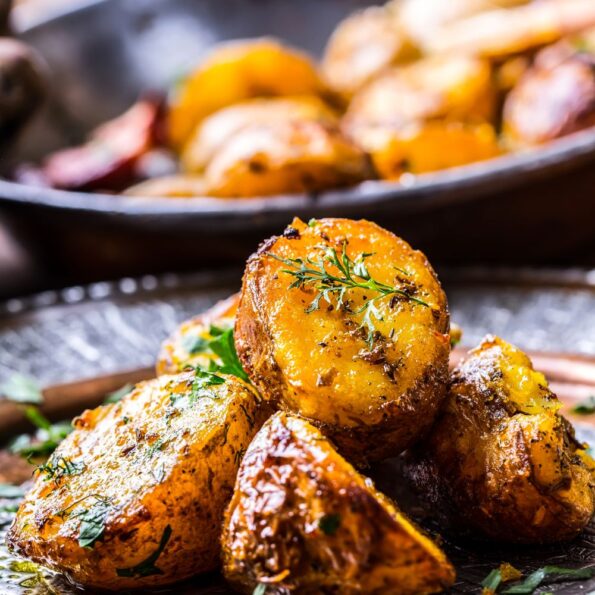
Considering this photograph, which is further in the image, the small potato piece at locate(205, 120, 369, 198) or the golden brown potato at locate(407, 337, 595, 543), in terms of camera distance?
the small potato piece at locate(205, 120, 369, 198)

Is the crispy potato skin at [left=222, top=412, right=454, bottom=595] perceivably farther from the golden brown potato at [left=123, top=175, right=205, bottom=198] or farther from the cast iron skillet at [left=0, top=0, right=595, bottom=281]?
the golden brown potato at [left=123, top=175, right=205, bottom=198]

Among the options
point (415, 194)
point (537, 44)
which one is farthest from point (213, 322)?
point (537, 44)

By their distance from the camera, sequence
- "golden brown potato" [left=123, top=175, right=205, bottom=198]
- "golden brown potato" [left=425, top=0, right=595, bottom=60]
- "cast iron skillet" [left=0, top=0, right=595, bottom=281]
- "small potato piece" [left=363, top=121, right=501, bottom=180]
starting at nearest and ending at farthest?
"cast iron skillet" [left=0, top=0, right=595, bottom=281], "small potato piece" [left=363, top=121, right=501, bottom=180], "golden brown potato" [left=123, top=175, right=205, bottom=198], "golden brown potato" [left=425, top=0, right=595, bottom=60]

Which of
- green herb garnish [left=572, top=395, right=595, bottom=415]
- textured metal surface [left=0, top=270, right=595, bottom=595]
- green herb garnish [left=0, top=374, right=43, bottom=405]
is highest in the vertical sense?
green herb garnish [left=572, top=395, right=595, bottom=415]

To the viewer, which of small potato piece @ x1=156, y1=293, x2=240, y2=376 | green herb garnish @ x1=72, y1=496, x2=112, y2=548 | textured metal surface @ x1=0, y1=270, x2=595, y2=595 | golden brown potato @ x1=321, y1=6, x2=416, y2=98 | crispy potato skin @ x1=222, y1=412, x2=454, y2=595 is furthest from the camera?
golden brown potato @ x1=321, y1=6, x2=416, y2=98

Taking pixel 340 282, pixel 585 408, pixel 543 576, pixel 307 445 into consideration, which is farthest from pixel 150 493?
pixel 585 408

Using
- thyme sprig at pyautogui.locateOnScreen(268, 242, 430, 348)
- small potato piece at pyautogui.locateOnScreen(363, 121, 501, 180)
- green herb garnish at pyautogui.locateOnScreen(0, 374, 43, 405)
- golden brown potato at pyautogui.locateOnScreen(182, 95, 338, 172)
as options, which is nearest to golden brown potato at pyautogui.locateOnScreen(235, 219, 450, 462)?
thyme sprig at pyautogui.locateOnScreen(268, 242, 430, 348)
